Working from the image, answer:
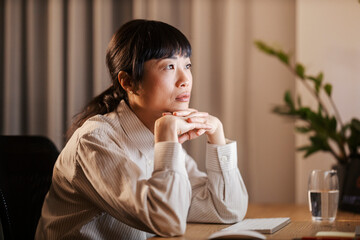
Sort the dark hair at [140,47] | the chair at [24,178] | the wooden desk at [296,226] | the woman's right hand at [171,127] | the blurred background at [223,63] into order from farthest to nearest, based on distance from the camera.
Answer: the blurred background at [223,63] < the chair at [24,178] < the dark hair at [140,47] < the woman's right hand at [171,127] < the wooden desk at [296,226]

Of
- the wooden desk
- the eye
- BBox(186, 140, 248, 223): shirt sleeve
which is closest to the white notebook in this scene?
the wooden desk

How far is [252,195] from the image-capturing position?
277 cm

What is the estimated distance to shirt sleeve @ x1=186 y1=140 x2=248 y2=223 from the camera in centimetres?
161

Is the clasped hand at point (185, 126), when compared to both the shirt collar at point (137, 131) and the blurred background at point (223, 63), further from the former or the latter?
the blurred background at point (223, 63)

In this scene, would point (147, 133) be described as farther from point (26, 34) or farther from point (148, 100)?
point (26, 34)

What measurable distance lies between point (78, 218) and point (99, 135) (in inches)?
10.1

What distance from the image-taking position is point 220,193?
1.67m

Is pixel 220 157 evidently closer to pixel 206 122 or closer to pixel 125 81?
pixel 206 122

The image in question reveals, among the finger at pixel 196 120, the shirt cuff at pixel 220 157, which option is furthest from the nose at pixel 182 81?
the shirt cuff at pixel 220 157

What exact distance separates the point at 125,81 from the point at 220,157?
1.22ft

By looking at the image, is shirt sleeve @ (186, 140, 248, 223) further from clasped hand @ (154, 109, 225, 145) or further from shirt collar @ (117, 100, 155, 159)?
shirt collar @ (117, 100, 155, 159)

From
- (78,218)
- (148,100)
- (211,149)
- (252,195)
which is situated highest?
(148,100)

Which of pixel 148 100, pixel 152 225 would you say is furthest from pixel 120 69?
pixel 152 225

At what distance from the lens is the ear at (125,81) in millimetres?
1647
